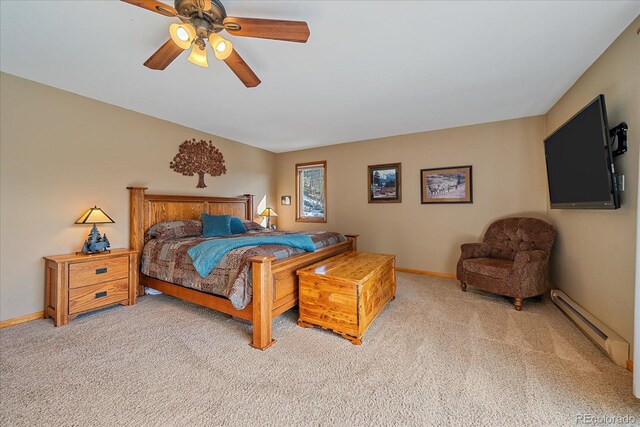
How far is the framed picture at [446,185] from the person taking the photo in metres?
4.09

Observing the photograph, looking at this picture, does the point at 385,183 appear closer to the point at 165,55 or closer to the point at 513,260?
the point at 513,260

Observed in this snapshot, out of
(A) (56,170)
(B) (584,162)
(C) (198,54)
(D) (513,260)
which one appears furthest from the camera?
(D) (513,260)

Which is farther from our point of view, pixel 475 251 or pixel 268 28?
pixel 475 251

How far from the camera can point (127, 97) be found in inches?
123

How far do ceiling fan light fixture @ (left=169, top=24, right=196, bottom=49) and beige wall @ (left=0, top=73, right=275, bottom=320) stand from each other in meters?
2.34

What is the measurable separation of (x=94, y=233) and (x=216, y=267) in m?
1.70

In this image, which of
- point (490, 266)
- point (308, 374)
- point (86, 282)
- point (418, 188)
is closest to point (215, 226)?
point (86, 282)

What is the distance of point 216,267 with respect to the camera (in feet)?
8.24

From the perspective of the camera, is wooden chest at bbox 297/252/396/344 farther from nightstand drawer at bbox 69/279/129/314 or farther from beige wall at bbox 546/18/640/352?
nightstand drawer at bbox 69/279/129/314

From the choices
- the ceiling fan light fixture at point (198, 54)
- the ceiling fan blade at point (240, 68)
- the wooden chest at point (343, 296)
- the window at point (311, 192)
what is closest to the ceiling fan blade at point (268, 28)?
the ceiling fan blade at point (240, 68)

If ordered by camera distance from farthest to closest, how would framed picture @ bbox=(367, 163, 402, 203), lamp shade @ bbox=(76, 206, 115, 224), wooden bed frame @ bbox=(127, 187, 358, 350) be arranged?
framed picture @ bbox=(367, 163, 402, 203)
lamp shade @ bbox=(76, 206, 115, 224)
wooden bed frame @ bbox=(127, 187, 358, 350)

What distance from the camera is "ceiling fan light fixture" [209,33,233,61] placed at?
1.72 meters

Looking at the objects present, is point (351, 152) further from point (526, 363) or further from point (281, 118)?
point (526, 363)

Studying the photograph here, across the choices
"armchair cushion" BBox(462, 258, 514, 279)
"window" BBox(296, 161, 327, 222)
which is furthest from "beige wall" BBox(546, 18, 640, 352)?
"window" BBox(296, 161, 327, 222)
